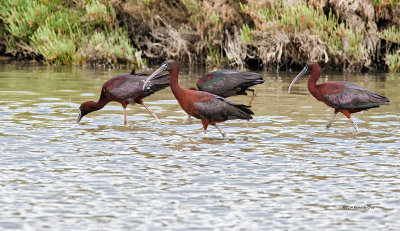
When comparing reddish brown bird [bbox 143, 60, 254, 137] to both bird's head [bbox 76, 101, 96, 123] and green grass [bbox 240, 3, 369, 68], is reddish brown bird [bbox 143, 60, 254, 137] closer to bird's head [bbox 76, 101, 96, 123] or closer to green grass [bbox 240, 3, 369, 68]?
bird's head [bbox 76, 101, 96, 123]

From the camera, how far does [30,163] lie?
772cm

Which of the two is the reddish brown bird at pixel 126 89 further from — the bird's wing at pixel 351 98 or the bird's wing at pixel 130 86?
the bird's wing at pixel 351 98

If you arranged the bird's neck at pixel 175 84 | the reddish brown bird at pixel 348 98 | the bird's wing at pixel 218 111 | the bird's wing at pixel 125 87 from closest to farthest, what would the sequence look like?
1. the bird's wing at pixel 218 111
2. the bird's neck at pixel 175 84
3. the reddish brown bird at pixel 348 98
4. the bird's wing at pixel 125 87

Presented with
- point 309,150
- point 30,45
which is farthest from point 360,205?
point 30,45

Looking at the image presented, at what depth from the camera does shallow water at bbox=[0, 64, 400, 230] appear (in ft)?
18.8

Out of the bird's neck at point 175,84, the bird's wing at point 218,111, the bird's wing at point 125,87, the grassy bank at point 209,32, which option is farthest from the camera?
the grassy bank at point 209,32

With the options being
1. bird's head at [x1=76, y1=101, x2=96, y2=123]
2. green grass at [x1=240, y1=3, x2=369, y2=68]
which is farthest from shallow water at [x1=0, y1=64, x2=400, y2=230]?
green grass at [x1=240, y1=3, x2=369, y2=68]

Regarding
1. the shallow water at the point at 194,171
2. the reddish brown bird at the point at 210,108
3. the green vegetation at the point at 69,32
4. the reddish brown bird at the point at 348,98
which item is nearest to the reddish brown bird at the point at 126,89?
the shallow water at the point at 194,171

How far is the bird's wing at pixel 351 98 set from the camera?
10383 mm

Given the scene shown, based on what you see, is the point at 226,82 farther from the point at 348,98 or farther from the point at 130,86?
the point at 348,98

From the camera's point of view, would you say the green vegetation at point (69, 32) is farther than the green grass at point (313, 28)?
Yes

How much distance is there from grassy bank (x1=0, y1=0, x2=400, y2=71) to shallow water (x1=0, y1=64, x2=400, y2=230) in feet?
21.7

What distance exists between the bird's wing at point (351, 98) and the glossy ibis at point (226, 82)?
1.52 metres

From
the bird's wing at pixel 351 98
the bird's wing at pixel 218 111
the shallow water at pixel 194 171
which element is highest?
the bird's wing at pixel 351 98
